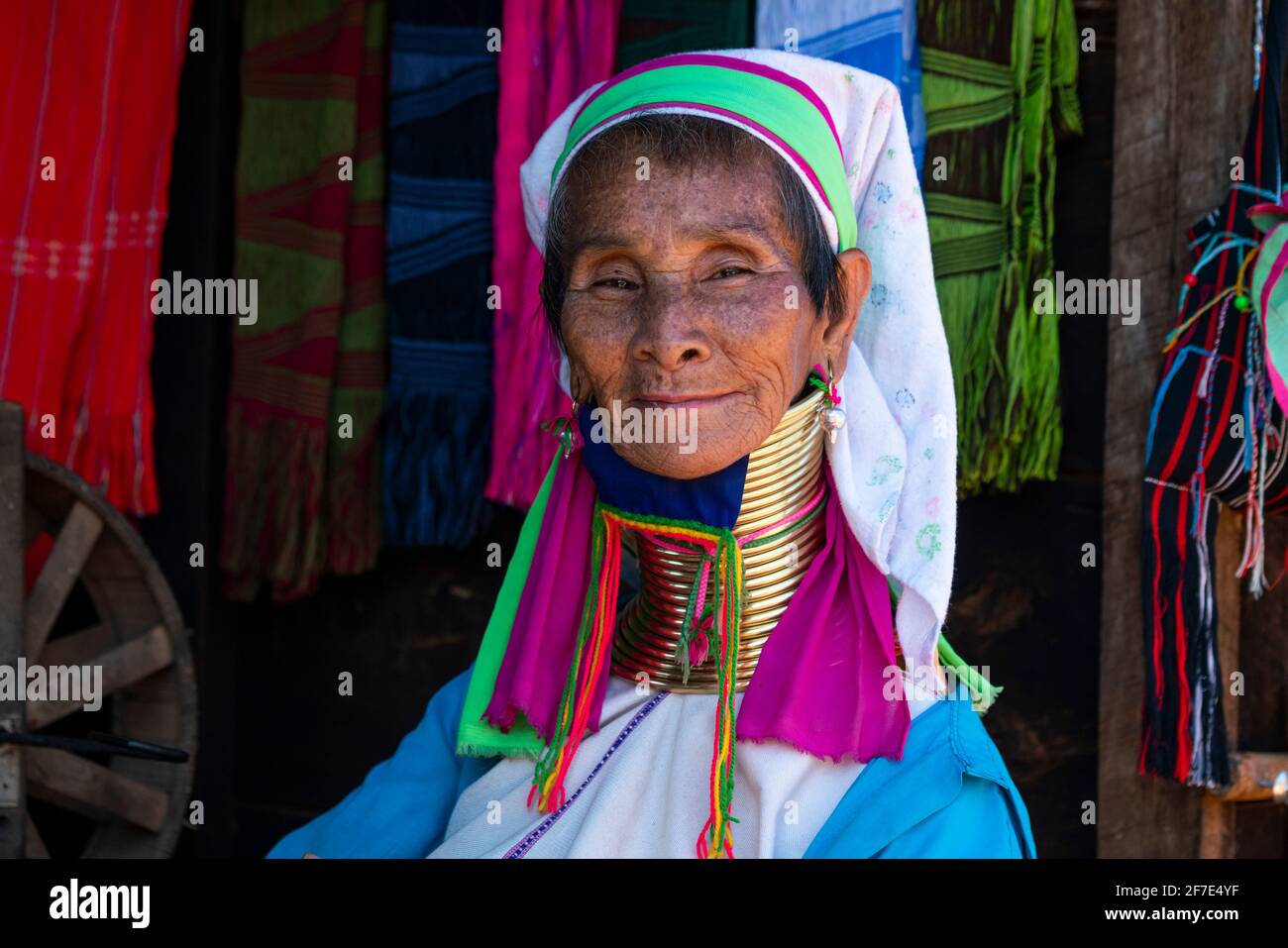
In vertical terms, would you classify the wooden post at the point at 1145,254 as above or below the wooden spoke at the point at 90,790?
above

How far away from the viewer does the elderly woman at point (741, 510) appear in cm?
218

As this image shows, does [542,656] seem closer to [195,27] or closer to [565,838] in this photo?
[565,838]

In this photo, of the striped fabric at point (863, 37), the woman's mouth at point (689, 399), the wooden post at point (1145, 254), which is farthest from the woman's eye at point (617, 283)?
the wooden post at point (1145, 254)

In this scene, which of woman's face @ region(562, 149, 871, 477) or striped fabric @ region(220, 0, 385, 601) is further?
striped fabric @ region(220, 0, 385, 601)

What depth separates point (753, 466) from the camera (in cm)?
227

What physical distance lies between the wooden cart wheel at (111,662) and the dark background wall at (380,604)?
42cm

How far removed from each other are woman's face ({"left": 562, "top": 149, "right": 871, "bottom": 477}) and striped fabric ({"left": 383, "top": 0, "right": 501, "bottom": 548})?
1.54m

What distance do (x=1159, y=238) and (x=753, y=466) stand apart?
1.43 meters

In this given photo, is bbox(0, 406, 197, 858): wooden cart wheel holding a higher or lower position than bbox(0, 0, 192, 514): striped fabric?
lower

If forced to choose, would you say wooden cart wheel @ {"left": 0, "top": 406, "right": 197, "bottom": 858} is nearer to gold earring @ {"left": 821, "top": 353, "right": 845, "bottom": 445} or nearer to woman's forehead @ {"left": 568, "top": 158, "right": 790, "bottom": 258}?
woman's forehead @ {"left": 568, "top": 158, "right": 790, "bottom": 258}

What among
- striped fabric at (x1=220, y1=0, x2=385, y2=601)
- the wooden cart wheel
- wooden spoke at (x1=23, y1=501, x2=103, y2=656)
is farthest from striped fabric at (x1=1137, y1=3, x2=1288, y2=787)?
wooden spoke at (x1=23, y1=501, x2=103, y2=656)

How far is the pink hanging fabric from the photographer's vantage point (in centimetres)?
364

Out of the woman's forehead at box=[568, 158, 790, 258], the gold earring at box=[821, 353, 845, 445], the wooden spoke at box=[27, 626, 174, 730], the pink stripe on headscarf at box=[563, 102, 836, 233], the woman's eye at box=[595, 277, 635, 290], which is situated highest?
the pink stripe on headscarf at box=[563, 102, 836, 233]

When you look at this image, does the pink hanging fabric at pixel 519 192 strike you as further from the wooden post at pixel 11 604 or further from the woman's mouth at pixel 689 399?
the woman's mouth at pixel 689 399
